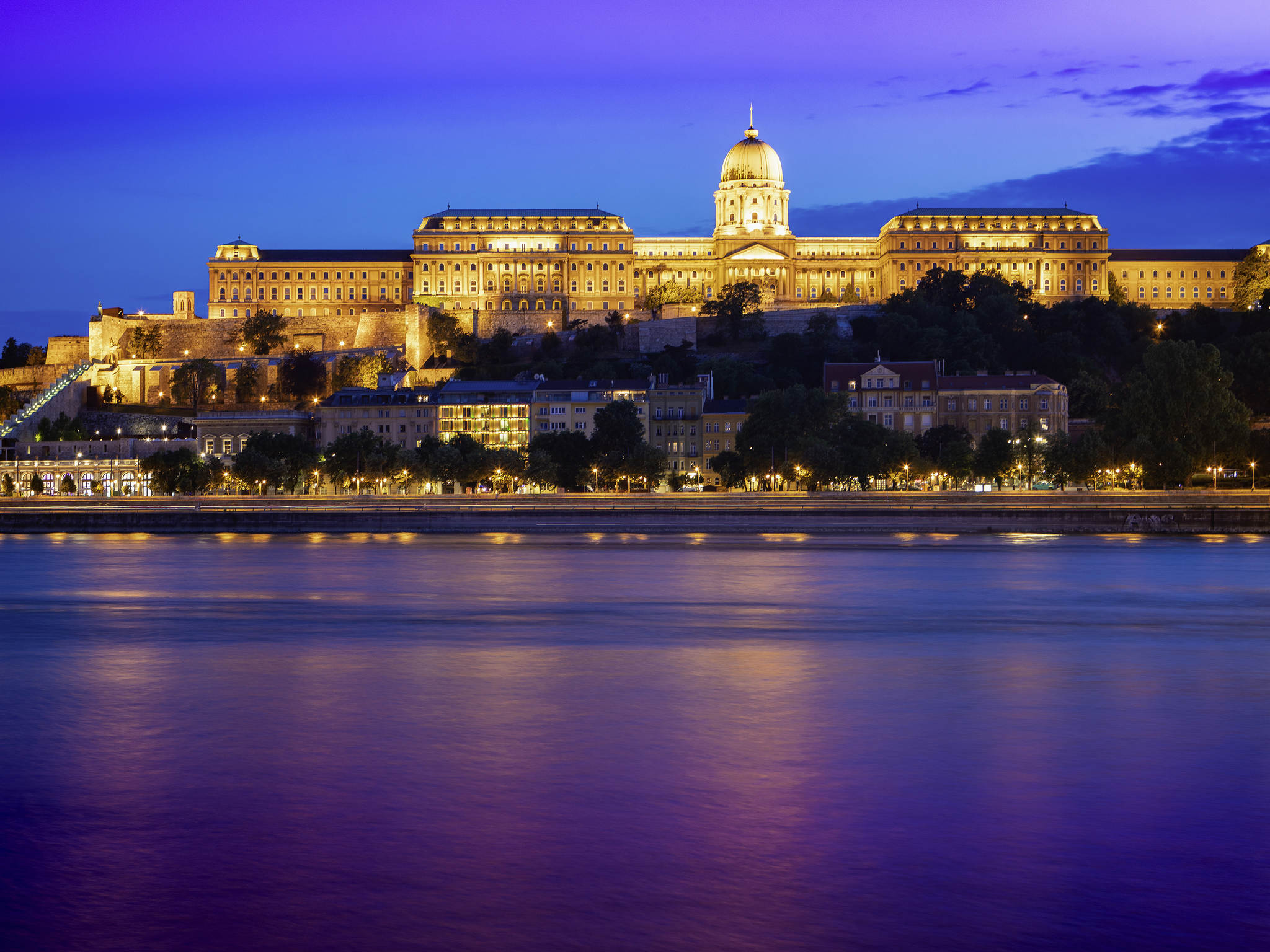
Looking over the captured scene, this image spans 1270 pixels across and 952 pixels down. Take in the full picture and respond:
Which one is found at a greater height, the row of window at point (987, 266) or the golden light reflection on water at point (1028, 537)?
the row of window at point (987, 266)

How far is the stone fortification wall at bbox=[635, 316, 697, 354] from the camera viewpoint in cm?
9150

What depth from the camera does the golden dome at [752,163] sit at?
118 metres

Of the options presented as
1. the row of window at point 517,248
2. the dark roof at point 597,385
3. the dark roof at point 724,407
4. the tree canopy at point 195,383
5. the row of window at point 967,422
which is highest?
the row of window at point 517,248

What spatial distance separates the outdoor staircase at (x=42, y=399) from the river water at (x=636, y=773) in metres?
53.8

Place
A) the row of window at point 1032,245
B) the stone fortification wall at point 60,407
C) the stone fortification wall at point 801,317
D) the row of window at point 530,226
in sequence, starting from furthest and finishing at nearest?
the row of window at point 530,226 < the row of window at point 1032,245 < the stone fortification wall at point 801,317 < the stone fortification wall at point 60,407

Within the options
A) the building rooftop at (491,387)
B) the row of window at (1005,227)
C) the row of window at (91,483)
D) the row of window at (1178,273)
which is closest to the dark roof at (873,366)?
the building rooftop at (491,387)

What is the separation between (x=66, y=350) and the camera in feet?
312

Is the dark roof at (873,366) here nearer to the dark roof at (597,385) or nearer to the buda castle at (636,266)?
the dark roof at (597,385)

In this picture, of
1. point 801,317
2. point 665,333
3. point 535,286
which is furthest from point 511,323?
point 801,317

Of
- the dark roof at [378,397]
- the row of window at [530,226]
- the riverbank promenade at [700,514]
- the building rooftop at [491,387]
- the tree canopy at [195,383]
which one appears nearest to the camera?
the riverbank promenade at [700,514]

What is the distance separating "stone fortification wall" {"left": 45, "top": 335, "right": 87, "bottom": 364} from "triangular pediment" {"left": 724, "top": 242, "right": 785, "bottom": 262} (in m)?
46.9

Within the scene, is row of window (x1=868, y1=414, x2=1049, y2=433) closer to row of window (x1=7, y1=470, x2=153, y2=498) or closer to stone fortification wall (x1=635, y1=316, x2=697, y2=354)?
stone fortification wall (x1=635, y1=316, x2=697, y2=354)

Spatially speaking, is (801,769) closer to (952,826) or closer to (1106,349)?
(952,826)

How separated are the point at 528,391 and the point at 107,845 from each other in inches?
2505
